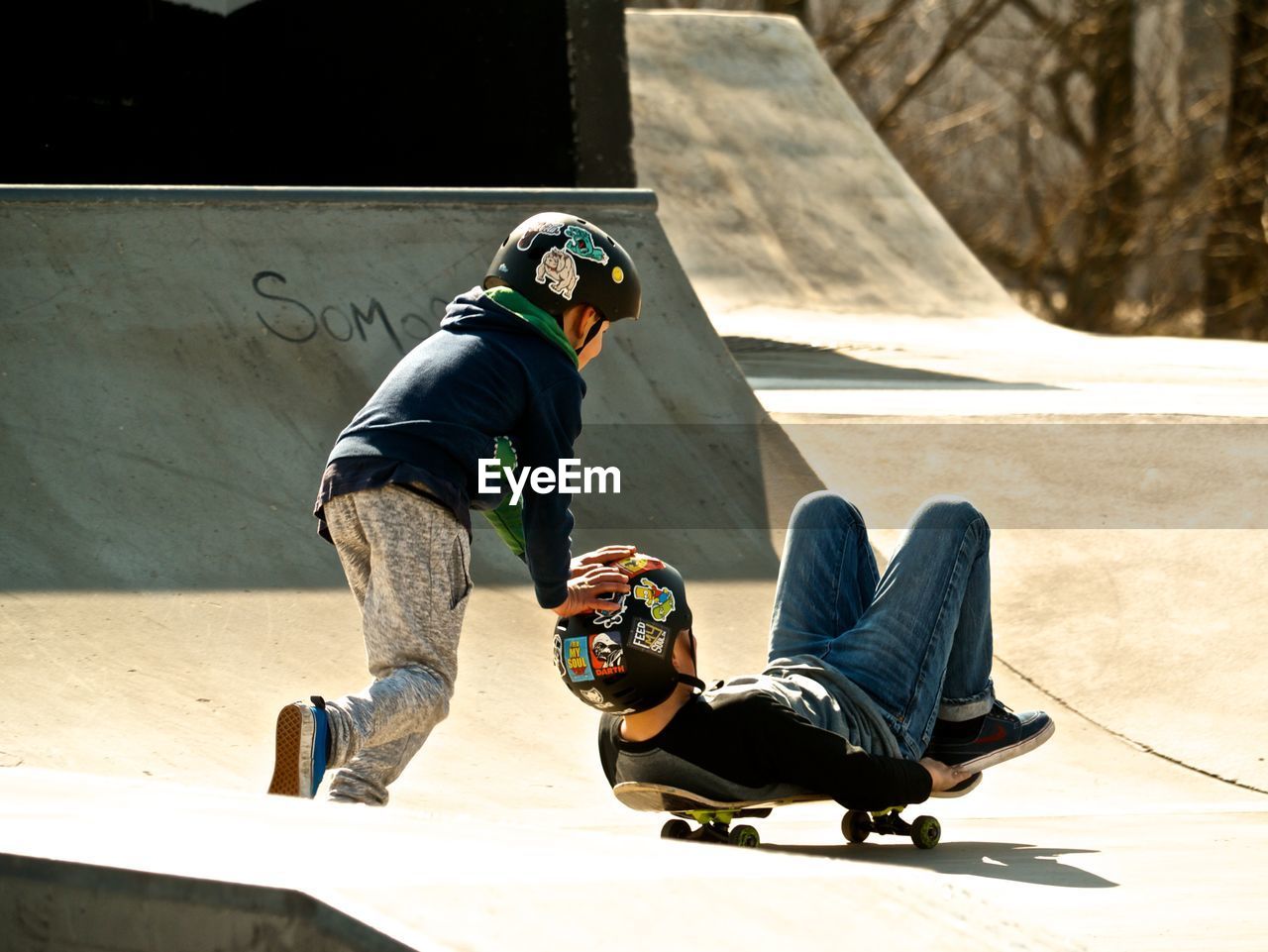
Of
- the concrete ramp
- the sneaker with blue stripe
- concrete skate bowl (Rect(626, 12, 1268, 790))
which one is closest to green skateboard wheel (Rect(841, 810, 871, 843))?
the sneaker with blue stripe

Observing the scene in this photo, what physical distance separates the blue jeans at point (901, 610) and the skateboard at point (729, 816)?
0.16 m

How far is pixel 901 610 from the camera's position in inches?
153

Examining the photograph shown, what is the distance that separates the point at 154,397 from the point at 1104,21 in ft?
74.5

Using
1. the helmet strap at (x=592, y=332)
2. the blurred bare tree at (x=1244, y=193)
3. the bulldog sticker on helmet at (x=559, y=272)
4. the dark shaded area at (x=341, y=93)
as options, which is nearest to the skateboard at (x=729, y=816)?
the helmet strap at (x=592, y=332)

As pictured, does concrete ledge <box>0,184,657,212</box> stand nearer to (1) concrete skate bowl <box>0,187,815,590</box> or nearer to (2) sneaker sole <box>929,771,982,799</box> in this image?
(1) concrete skate bowl <box>0,187,815,590</box>

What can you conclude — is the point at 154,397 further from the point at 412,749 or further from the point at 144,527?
the point at 412,749

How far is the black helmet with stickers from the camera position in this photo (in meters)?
3.54

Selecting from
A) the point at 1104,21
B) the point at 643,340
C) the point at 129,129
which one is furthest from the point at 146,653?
the point at 1104,21

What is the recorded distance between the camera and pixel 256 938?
2115 millimetres

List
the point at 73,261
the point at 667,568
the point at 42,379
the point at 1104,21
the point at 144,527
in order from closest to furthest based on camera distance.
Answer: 1. the point at 667,568
2. the point at 144,527
3. the point at 42,379
4. the point at 73,261
5. the point at 1104,21

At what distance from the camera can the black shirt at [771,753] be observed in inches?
141

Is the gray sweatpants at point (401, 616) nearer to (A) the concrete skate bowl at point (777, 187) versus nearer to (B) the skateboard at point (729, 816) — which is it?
(B) the skateboard at point (729, 816)

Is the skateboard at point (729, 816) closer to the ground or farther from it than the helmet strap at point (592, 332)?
closer to the ground

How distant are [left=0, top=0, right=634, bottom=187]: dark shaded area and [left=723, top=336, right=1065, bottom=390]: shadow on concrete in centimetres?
186
